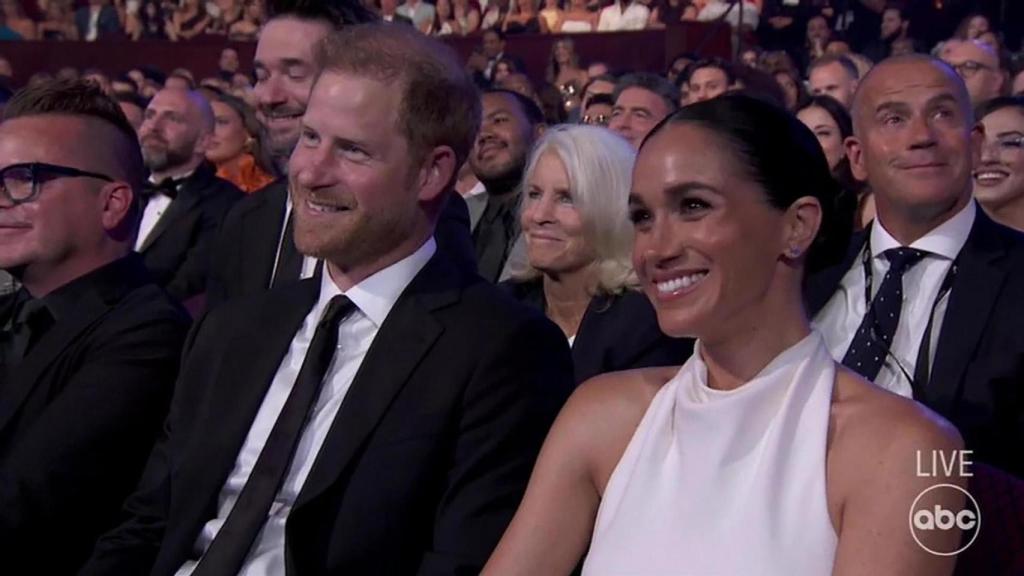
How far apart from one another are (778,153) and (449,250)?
1731 millimetres

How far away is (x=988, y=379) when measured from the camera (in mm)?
3152

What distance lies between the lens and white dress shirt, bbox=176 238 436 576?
2.49 m

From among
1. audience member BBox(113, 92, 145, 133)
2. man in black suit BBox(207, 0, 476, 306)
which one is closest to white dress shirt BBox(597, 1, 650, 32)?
audience member BBox(113, 92, 145, 133)

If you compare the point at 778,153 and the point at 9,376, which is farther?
the point at 9,376

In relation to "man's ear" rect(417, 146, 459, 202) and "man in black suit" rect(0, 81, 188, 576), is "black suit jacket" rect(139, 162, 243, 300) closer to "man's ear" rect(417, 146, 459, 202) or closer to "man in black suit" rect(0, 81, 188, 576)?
"man in black suit" rect(0, 81, 188, 576)

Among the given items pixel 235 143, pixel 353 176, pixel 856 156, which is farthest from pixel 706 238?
pixel 235 143

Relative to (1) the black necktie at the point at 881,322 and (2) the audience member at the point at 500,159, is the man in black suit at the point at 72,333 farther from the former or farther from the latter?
(2) the audience member at the point at 500,159

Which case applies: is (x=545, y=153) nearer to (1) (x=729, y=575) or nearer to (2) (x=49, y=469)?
(2) (x=49, y=469)

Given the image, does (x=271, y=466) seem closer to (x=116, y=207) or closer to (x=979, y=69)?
(x=116, y=207)

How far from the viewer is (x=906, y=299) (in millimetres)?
3352

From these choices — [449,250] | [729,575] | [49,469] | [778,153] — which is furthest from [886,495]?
[449,250]

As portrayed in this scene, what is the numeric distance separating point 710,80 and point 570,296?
10.2 feet

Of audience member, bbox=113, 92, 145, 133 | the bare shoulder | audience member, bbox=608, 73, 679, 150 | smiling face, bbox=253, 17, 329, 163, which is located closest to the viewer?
the bare shoulder

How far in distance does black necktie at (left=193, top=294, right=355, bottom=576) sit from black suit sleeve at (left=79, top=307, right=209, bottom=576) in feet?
0.88
